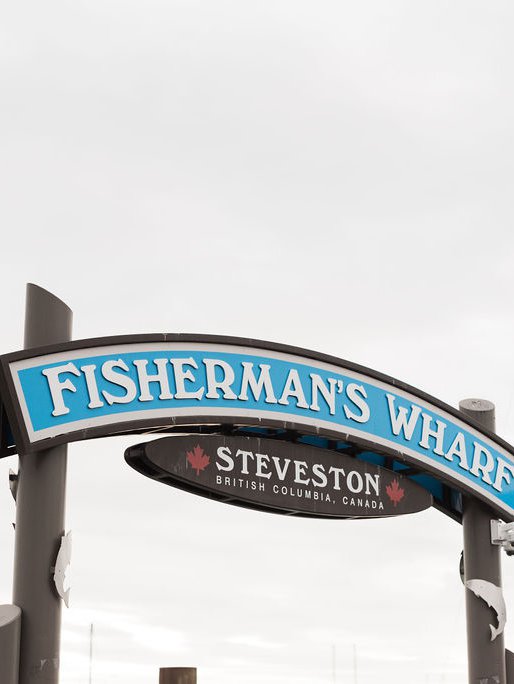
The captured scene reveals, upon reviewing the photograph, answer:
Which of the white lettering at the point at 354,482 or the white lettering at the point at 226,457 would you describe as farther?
the white lettering at the point at 354,482

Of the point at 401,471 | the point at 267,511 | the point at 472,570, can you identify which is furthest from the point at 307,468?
the point at 472,570

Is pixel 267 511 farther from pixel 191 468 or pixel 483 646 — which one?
pixel 483 646

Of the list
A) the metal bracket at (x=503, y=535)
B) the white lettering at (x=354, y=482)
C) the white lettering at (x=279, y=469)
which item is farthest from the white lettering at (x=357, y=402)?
the metal bracket at (x=503, y=535)

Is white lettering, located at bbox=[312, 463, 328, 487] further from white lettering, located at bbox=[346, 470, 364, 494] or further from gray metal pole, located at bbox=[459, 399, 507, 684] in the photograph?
gray metal pole, located at bbox=[459, 399, 507, 684]

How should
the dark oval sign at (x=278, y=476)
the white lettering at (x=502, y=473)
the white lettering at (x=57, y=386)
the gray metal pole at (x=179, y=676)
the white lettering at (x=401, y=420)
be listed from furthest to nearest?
the white lettering at (x=502, y=473), the white lettering at (x=401, y=420), the dark oval sign at (x=278, y=476), the white lettering at (x=57, y=386), the gray metal pole at (x=179, y=676)

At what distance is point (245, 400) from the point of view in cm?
1537

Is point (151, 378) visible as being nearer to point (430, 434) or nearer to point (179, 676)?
point (179, 676)

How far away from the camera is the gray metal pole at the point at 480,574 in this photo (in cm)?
1758

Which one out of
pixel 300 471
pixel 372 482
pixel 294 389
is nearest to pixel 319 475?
pixel 300 471

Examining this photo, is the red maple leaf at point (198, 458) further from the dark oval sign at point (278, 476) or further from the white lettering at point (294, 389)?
the white lettering at point (294, 389)

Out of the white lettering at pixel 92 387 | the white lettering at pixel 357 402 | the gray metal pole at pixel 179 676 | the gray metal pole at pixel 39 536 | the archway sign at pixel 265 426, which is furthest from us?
the white lettering at pixel 357 402

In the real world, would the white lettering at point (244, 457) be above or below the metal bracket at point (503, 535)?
above

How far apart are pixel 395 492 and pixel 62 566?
528 cm

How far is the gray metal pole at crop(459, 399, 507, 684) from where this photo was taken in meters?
17.6
